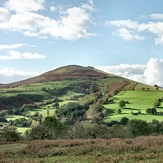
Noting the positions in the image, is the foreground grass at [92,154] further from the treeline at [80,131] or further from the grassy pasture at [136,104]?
the grassy pasture at [136,104]

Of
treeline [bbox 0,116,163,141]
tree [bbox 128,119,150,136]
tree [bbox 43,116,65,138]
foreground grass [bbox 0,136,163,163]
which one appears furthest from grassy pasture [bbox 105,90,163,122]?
foreground grass [bbox 0,136,163,163]

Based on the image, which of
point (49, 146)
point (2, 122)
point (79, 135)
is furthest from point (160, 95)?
point (49, 146)

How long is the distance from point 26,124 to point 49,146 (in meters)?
99.5

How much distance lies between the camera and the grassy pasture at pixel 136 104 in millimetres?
106581

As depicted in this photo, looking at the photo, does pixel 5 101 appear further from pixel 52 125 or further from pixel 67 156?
pixel 67 156

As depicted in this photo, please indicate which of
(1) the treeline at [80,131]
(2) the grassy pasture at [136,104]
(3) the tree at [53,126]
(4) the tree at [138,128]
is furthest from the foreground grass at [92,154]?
(2) the grassy pasture at [136,104]

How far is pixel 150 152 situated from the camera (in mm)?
20359

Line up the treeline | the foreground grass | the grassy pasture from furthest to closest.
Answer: the grassy pasture
the treeline
the foreground grass

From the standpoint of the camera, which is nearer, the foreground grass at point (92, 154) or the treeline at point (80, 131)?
the foreground grass at point (92, 154)

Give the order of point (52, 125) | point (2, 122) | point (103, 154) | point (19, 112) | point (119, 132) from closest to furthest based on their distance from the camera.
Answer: point (103, 154)
point (119, 132)
point (52, 125)
point (2, 122)
point (19, 112)

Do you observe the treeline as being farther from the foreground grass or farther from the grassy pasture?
the foreground grass

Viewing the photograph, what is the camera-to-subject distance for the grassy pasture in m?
107

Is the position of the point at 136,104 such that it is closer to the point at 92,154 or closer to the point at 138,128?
the point at 138,128

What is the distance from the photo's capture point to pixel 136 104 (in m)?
131
